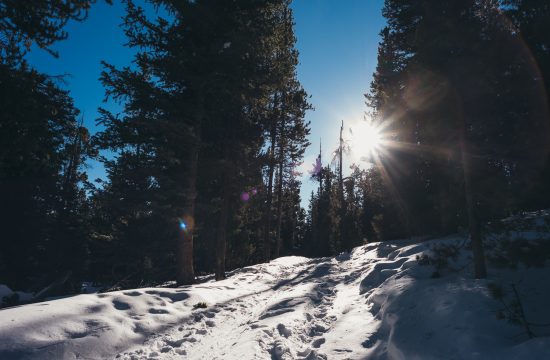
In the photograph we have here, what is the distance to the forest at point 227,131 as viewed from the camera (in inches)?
279

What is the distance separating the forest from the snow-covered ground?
1.68m

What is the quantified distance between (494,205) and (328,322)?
4.61 metres

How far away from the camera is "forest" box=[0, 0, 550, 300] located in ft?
23.3

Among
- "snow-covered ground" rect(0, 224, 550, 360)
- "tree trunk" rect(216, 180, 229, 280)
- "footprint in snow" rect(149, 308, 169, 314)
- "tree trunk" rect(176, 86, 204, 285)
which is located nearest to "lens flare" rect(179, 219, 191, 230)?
"tree trunk" rect(176, 86, 204, 285)

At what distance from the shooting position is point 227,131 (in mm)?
14656

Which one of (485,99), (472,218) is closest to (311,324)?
(472,218)

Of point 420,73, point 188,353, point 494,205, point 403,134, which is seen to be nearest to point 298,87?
point 403,134

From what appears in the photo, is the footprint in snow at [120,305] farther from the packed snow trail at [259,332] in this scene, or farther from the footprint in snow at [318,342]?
the footprint in snow at [318,342]

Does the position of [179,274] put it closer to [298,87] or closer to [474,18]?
[474,18]

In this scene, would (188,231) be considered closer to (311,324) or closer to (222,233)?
(222,233)

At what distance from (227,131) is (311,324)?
34.9 feet

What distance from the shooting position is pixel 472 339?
3.67m

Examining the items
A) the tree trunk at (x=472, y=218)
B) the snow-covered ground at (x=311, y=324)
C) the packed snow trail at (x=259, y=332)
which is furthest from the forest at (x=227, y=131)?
the packed snow trail at (x=259, y=332)

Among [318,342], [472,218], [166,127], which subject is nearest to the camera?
[318,342]
